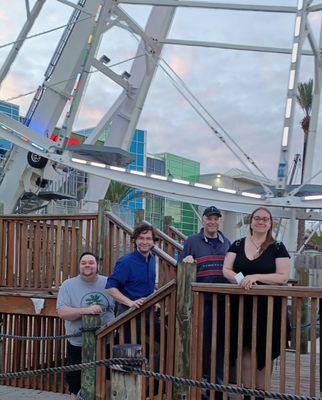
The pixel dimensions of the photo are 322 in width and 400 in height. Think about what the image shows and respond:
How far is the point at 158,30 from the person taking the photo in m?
16.7

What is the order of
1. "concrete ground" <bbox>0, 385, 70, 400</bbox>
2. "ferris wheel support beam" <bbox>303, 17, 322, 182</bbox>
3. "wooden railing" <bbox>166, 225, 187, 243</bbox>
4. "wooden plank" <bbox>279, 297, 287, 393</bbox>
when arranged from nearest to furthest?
"wooden plank" <bbox>279, 297, 287, 393</bbox>, "concrete ground" <bbox>0, 385, 70, 400</bbox>, "wooden railing" <bbox>166, 225, 187, 243</bbox>, "ferris wheel support beam" <bbox>303, 17, 322, 182</bbox>

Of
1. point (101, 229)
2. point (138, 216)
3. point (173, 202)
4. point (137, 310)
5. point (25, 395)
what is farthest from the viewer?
point (173, 202)

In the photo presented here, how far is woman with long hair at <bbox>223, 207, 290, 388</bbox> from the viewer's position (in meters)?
4.74

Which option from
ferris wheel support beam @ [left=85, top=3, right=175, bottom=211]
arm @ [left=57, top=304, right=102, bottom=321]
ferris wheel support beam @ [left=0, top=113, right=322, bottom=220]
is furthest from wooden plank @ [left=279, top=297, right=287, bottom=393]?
ferris wheel support beam @ [left=85, top=3, right=175, bottom=211]

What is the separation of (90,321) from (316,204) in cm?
752

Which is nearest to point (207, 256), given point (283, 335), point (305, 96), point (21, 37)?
point (283, 335)

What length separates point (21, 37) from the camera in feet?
49.5

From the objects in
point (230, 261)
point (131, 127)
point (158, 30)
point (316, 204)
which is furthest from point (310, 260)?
point (230, 261)

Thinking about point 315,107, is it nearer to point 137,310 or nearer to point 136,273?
point 136,273

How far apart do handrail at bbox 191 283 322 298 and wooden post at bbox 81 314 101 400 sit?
3.38ft

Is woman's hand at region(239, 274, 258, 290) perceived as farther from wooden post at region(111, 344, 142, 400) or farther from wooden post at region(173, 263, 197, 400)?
wooden post at region(111, 344, 142, 400)

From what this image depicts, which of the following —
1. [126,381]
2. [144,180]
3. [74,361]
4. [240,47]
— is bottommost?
[74,361]

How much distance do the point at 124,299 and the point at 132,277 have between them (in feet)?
1.00

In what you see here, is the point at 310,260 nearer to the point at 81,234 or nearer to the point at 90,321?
the point at 81,234
